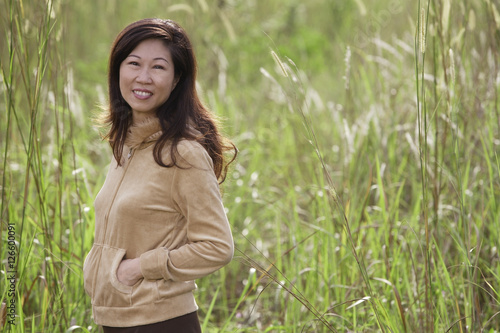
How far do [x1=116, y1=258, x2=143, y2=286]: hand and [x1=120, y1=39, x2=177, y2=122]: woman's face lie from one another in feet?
1.32

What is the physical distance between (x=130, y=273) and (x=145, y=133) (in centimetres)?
37

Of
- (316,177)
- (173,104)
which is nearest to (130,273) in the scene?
(173,104)

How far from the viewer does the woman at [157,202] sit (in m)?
1.56

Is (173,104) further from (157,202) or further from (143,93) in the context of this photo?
(157,202)

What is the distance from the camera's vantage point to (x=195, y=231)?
157cm

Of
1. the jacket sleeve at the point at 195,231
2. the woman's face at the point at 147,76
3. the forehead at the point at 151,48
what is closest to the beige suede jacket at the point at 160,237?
the jacket sleeve at the point at 195,231

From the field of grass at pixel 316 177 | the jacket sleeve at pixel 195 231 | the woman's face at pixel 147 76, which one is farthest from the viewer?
the field of grass at pixel 316 177

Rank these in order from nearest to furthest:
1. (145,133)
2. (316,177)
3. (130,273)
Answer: (130,273), (145,133), (316,177)

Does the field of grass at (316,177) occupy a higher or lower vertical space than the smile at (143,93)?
lower

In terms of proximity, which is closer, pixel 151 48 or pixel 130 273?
pixel 130 273

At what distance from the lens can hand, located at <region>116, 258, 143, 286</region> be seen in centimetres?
156

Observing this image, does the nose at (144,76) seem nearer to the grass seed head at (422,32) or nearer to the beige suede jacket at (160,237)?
the beige suede jacket at (160,237)

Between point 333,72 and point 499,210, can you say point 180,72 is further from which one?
point 333,72

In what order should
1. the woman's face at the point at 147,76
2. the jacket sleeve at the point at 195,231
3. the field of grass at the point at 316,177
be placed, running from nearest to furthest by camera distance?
1. the jacket sleeve at the point at 195,231
2. the woman's face at the point at 147,76
3. the field of grass at the point at 316,177
